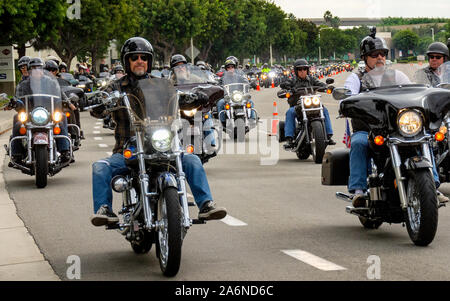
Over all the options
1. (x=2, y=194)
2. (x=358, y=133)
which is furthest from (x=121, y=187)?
(x=2, y=194)

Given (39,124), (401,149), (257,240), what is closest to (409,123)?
(401,149)

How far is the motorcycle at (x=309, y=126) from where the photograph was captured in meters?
16.2

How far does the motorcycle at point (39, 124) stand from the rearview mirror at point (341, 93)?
6.03 metres

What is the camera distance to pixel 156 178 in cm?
740

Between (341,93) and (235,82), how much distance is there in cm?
1450

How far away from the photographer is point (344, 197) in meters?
9.14

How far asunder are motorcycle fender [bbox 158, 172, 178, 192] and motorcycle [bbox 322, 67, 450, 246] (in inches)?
78.9

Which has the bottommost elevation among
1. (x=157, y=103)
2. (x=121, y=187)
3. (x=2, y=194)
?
(x=2, y=194)

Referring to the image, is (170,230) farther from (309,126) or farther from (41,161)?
(309,126)

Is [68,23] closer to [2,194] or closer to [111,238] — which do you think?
[2,194]

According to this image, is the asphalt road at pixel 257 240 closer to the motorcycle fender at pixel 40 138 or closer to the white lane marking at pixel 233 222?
the white lane marking at pixel 233 222

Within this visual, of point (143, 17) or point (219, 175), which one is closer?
point (219, 175)
